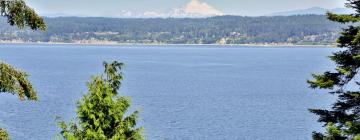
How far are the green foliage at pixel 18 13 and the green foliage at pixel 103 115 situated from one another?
2.61 m

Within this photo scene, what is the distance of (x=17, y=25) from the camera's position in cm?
898

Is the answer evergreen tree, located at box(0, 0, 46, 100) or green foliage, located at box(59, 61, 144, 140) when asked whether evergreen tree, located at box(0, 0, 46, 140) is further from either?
green foliage, located at box(59, 61, 144, 140)

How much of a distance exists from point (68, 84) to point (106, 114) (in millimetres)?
113199

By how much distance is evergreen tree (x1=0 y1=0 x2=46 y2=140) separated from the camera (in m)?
8.77

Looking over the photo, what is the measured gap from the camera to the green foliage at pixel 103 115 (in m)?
11.1

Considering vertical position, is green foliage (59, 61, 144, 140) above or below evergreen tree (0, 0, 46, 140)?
below

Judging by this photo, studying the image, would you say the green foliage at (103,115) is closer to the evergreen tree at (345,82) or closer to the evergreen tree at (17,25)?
the evergreen tree at (17,25)

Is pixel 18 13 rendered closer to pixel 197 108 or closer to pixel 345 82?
pixel 345 82

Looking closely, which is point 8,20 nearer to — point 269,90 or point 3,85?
point 3,85

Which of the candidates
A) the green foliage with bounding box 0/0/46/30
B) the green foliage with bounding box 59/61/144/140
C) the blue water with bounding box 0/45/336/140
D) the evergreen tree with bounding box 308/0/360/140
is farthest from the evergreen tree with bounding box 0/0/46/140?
the blue water with bounding box 0/45/336/140

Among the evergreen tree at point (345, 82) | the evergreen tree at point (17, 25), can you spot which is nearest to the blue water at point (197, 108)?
the evergreen tree at point (345, 82)

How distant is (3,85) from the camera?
880 cm

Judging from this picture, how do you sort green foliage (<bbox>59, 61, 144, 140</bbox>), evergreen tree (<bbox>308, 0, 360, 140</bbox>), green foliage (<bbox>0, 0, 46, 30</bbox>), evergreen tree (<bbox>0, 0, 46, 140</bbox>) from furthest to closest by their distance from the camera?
1. evergreen tree (<bbox>308, 0, 360, 140</bbox>)
2. green foliage (<bbox>59, 61, 144, 140</bbox>)
3. green foliage (<bbox>0, 0, 46, 30</bbox>)
4. evergreen tree (<bbox>0, 0, 46, 140</bbox>)

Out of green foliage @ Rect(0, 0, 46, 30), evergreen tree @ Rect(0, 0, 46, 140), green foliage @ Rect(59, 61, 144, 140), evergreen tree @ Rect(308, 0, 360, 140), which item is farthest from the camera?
evergreen tree @ Rect(308, 0, 360, 140)
